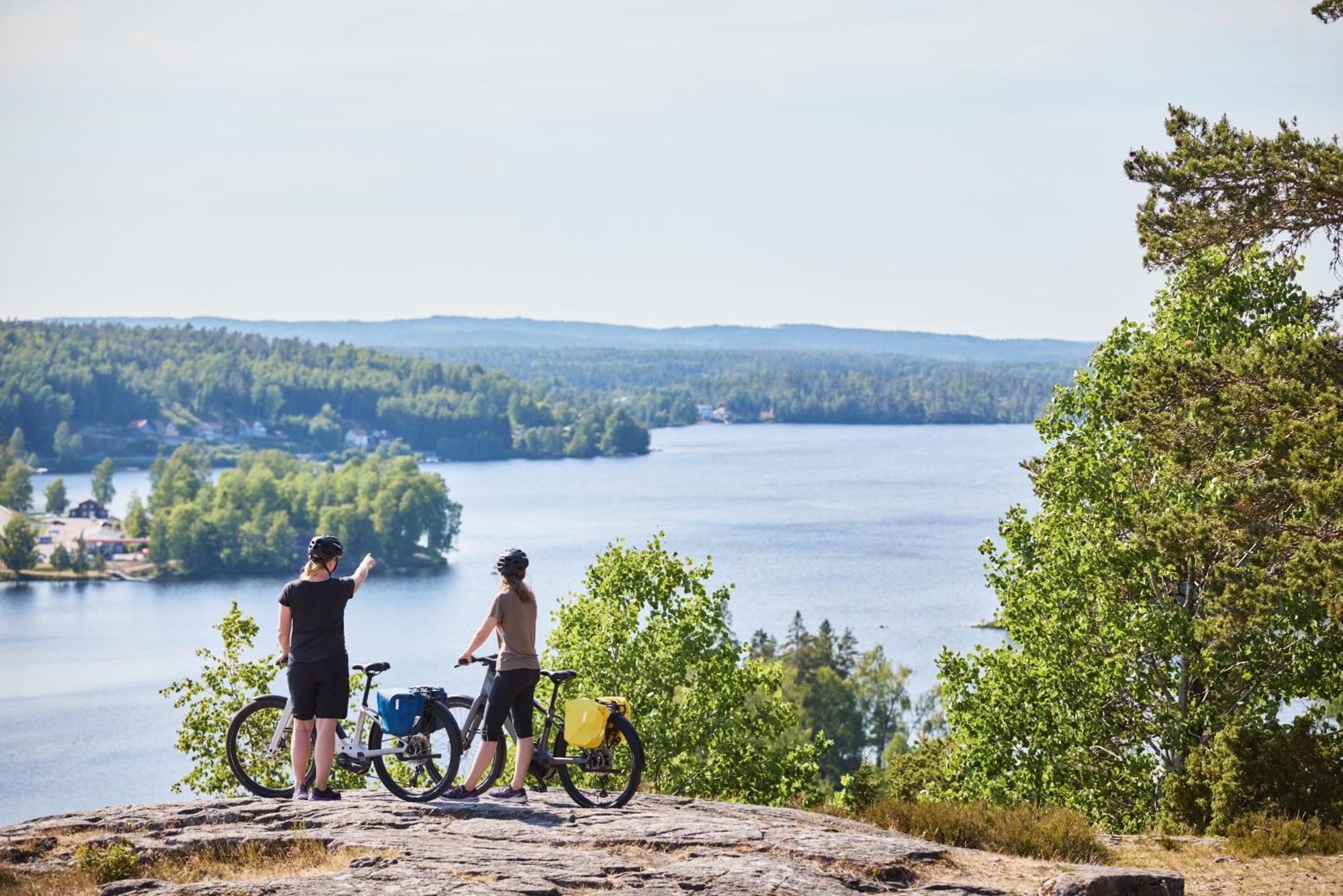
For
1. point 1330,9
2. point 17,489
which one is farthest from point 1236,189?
point 17,489

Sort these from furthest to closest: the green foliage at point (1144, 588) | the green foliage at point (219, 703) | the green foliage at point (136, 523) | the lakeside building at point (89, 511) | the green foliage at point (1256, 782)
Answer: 1. the lakeside building at point (89, 511)
2. the green foliage at point (136, 523)
3. the green foliage at point (219, 703)
4. the green foliage at point (1144, 588)
5. the green foliage at point (1256, 782)

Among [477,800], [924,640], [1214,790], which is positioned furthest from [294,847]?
[924,640]

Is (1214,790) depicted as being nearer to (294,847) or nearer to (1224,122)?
(1224,122)

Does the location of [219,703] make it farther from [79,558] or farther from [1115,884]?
[79,558]

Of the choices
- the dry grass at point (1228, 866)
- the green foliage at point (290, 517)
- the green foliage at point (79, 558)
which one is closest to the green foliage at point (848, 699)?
the dry grass at point (1228, 866)

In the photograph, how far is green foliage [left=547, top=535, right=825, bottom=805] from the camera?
21.5 m

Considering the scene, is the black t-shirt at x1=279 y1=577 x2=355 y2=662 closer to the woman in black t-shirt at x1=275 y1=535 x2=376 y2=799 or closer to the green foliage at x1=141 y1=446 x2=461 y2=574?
the woman in black t-shirt at x1=275 y1=535 x2=376 y2=799

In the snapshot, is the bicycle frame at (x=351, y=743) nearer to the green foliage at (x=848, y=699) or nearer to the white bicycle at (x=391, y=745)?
the white bicycle at (x=391, y=745)

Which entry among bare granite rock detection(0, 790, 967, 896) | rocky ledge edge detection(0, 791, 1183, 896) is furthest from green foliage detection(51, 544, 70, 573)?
bare granite rock detection(0, 790, 967, 896)

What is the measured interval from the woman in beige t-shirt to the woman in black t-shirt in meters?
0.89

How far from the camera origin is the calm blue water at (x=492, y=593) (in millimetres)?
55250

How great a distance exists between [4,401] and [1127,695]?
189 metres

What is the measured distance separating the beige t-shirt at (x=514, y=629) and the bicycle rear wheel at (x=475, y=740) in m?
0.52

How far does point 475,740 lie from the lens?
34.4ft
